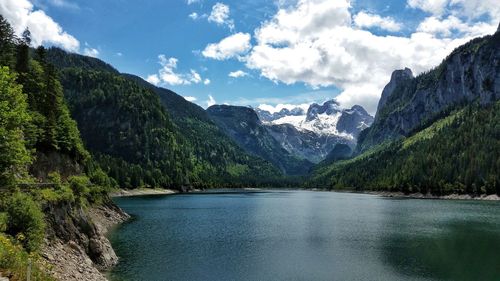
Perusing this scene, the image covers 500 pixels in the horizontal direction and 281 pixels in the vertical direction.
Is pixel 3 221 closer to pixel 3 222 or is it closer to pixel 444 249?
pixel 3 222

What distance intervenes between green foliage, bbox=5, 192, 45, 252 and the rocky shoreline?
2.63 metres

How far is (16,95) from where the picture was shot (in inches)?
1839

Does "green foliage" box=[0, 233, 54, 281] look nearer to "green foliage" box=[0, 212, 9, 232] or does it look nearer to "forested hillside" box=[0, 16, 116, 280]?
"forested hillside" box=[0, 16, 116, 280]

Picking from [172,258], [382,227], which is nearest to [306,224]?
[382,227]

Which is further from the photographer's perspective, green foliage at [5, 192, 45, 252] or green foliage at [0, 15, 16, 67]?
green foliage at [0, 15, 16, 67]

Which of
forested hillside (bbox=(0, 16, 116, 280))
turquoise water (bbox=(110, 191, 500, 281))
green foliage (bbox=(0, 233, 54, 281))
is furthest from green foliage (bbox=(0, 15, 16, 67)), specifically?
green foliage (bbox=(0, 233, 54, 281))

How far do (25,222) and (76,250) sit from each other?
13.6m

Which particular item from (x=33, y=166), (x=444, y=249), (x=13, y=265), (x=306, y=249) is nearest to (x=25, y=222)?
(x=13, y=265)

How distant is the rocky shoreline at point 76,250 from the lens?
4338 cm

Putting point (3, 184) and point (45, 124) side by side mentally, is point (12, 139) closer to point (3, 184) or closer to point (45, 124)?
point (3, 184)

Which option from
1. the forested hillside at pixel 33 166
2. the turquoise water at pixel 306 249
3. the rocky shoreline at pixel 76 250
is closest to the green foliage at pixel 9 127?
the forested hillside at pixel 33 166

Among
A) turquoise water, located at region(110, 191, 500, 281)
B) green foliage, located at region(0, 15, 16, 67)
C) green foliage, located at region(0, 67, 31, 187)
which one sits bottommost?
turquoise water, located at region(110, 191, 500, 281)

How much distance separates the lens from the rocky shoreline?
4338 centimetres

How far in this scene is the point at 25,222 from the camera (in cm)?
4031
